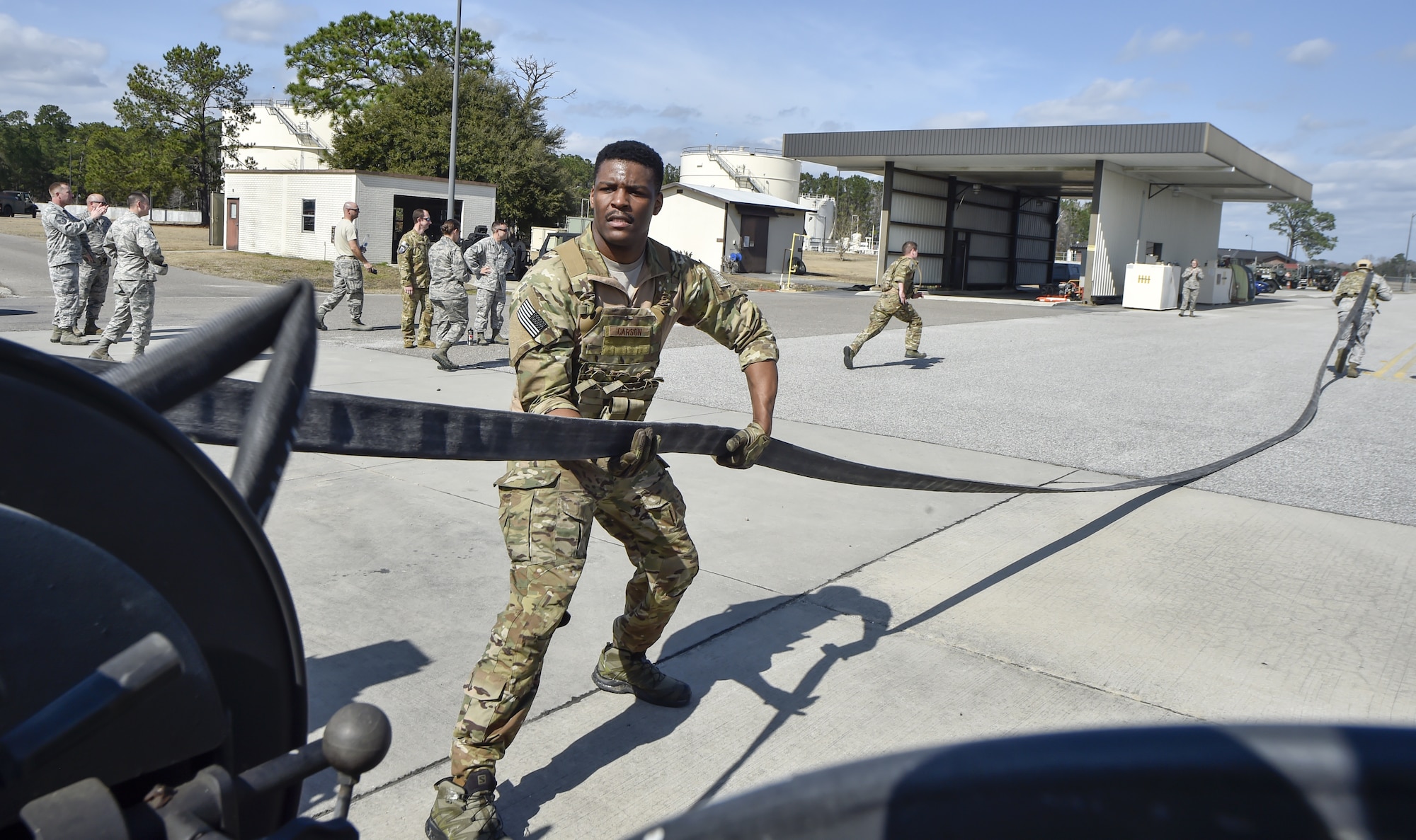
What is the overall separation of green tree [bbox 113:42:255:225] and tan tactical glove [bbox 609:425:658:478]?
67.4m

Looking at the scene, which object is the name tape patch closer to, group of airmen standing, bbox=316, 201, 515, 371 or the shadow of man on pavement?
the shadow of man on pavement

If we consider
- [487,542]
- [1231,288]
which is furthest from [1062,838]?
[1231,288]

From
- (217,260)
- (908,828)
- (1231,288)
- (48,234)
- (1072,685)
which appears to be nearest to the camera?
(908,828)

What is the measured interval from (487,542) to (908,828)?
4960mm

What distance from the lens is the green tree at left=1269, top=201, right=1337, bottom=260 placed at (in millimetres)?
116062

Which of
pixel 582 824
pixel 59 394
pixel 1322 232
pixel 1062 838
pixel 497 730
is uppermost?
pixel 1322 232

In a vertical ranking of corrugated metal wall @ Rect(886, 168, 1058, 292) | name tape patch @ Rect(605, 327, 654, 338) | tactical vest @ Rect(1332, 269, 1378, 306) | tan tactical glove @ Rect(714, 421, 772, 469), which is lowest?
tan tactical glove @ Rect(714, 421, 772, 469)

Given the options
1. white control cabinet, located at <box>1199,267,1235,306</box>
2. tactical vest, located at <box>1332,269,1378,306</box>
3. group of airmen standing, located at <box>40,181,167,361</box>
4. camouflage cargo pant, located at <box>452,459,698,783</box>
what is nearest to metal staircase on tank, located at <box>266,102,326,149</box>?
white control cabinet, located at <box>1199,267,1235,306</box>

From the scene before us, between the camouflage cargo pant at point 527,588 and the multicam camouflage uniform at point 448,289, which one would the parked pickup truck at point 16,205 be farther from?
the camouflage cargo pant at point 527,588

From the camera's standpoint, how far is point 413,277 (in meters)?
13.3

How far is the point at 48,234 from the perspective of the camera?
→ 38.9ft

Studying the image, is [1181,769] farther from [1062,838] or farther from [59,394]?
[59,394]

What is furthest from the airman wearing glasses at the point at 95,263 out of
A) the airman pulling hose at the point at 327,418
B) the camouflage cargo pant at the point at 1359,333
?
the camouflage cargo pant at the point at 1359,333

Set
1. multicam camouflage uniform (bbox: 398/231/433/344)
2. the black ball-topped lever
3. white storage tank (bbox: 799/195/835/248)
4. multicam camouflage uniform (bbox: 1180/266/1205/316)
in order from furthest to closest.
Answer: white storage tank (bbox: 799/195/835/248) → multicam camouflage uniform (bbox: 1180/266/1205/316) → multicam camouflage uniform (bbox: 398/231/433/344) → the black ball-topped lever
